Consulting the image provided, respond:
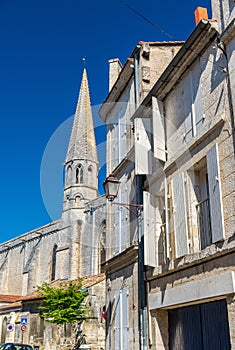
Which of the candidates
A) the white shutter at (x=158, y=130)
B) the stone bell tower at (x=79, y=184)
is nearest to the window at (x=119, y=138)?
the white shutter at (x=158, y=130)

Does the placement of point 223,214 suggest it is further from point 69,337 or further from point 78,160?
point 78,160

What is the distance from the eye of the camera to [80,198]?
3584cm

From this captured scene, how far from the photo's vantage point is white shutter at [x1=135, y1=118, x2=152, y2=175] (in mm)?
9000

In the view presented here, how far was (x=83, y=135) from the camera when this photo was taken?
39.4m

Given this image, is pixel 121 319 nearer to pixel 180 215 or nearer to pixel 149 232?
pixel 149 232

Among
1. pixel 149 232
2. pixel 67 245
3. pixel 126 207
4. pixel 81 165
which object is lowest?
pixel 149 232

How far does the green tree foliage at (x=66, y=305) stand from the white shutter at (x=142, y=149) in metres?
11.6

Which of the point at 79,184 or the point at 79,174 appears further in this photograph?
the point at 79,174

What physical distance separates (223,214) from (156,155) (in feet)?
8.35

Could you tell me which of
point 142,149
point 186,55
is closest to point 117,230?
point 142,149

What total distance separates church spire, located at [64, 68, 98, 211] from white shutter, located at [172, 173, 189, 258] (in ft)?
91.7

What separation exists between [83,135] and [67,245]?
10861mm

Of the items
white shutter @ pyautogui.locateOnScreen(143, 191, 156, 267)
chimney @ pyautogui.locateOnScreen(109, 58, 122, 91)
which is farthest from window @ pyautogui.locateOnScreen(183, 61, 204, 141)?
chimney @ pyautogui.locateOnScreen(109, 58, 122, 91)

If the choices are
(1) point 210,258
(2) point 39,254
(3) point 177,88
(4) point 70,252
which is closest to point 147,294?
(1) point 210,258
